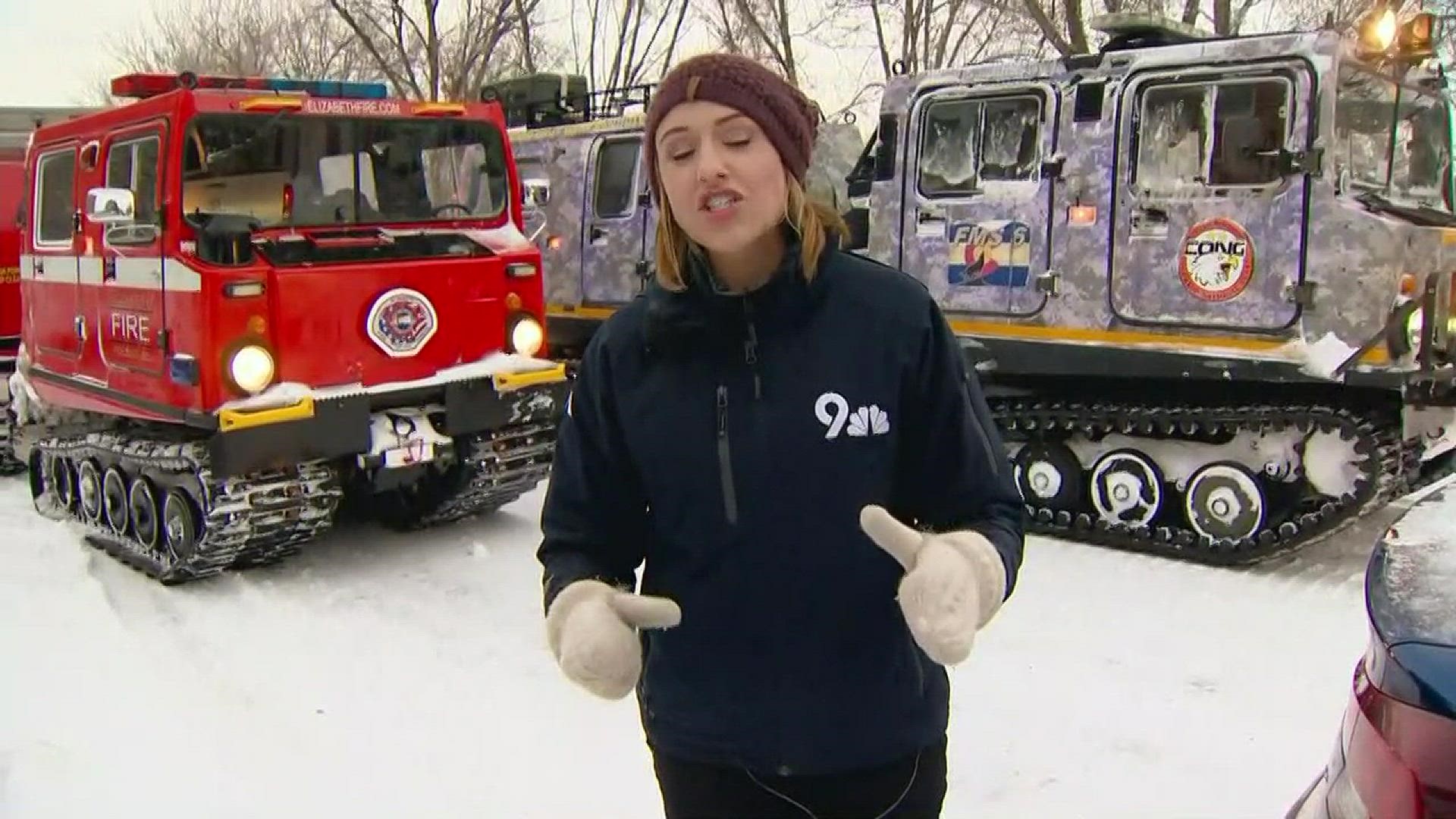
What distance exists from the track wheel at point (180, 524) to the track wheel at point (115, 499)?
65cm

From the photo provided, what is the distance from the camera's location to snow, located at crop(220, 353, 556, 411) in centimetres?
605

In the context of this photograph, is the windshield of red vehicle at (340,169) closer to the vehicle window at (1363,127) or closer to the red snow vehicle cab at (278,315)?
the red snow vehicle cab at (278,315)

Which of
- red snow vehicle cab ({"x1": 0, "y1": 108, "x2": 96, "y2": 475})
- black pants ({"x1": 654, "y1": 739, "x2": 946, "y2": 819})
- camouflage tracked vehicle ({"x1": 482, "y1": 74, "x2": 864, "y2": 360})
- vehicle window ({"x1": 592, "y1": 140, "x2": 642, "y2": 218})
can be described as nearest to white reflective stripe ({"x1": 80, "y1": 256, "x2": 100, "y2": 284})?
red snow vehicle cab ({"x1": 0, "y1": 108, "x2": 96, "y2": 475})

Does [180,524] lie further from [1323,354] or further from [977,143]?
[1323,354]

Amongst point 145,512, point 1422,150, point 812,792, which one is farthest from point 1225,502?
point 145,512

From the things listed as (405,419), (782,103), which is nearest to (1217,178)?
(405,419)

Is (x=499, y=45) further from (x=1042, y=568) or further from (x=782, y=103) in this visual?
(x=782, y=103)

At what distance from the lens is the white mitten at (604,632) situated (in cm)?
196

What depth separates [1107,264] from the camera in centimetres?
693

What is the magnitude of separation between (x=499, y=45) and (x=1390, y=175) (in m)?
19.0

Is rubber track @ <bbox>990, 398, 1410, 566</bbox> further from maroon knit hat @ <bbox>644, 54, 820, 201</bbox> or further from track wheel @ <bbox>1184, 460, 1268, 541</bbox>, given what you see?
maroon knit hat @ <bbox>644, 54, 820, 201</bbox>

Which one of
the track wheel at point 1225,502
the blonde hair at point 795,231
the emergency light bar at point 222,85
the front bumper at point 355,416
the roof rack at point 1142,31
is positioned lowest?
the track wheel at point 1225,502

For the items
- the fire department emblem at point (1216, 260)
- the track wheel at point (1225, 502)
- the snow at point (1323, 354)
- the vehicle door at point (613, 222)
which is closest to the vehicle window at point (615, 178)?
the vehicle door at point (613, 222)

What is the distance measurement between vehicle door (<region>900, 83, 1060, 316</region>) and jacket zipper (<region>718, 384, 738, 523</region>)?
18.2ft
